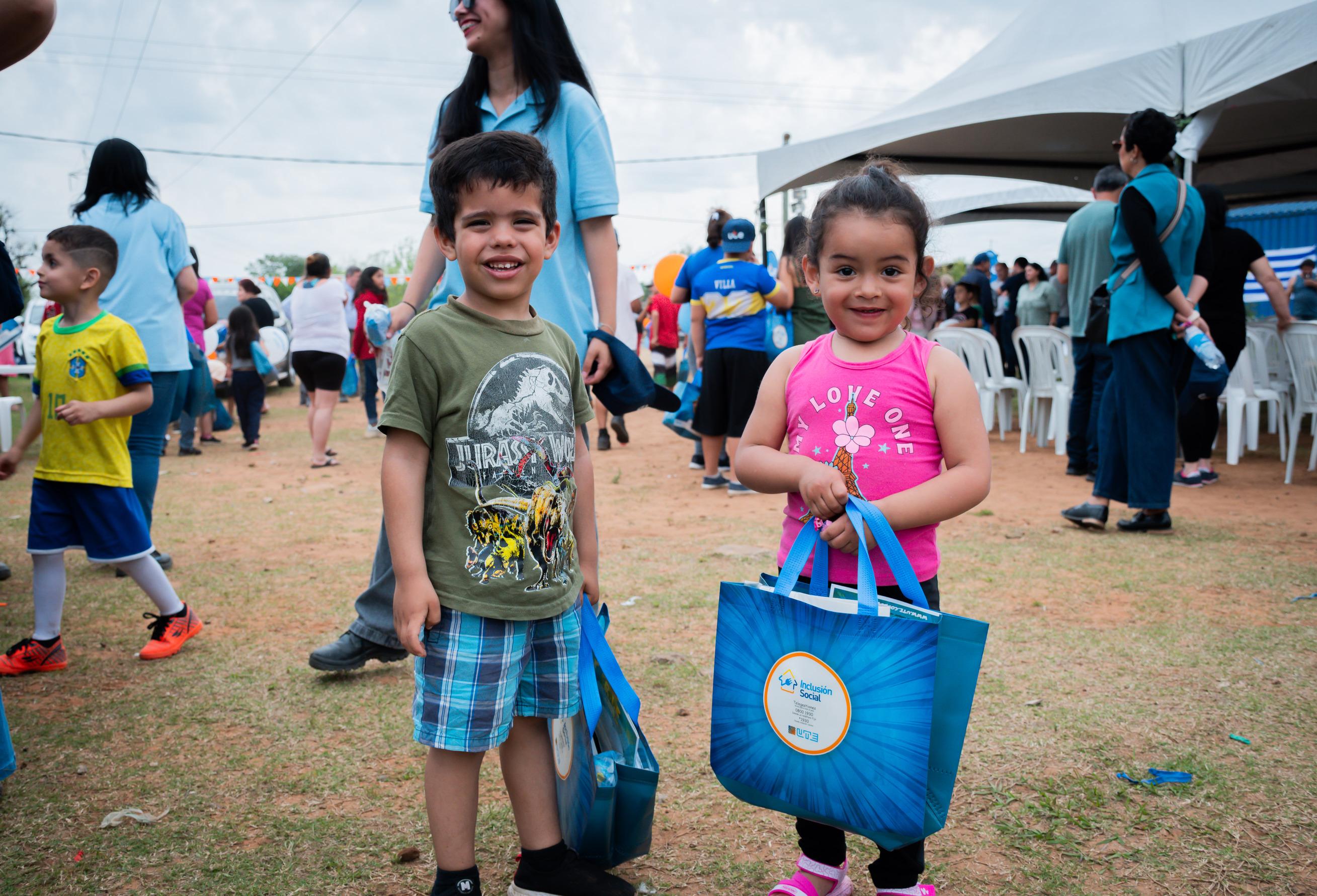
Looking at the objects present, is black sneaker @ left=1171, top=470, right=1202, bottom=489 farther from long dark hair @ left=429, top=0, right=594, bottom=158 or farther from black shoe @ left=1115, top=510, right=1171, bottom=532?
long dark hair @ left=429, top=0, right=594, bottom=158

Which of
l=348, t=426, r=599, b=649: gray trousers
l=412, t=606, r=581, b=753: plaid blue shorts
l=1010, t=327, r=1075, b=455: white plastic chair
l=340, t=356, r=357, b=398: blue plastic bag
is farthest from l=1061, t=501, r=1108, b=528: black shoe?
l=340, t=356, r=357, b=398: blue plastic bag

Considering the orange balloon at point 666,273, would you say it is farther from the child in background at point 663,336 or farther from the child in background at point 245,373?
the child in background at point 245,373

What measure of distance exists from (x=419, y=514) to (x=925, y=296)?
114 cm

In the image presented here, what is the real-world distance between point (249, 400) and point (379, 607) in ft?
26.4

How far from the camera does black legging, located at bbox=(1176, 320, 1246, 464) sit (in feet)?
21.9

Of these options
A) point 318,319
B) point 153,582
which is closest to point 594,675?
point 153,582

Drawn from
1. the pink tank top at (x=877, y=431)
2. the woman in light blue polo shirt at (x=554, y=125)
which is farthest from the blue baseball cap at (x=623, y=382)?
the pink tank top at (x=877, y=431)

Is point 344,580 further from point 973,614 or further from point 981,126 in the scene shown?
point 981,126

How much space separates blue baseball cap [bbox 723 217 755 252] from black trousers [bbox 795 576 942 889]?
16.2 feet

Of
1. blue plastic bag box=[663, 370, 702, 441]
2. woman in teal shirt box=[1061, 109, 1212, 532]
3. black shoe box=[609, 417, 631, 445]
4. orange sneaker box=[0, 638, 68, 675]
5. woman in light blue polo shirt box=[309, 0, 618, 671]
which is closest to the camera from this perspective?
woman in light blue polo shirt box=[309, 0, 618, 671]

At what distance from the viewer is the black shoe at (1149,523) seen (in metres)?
5.14

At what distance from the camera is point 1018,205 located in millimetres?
20656

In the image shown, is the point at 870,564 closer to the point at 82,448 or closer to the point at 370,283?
the point at 82,448

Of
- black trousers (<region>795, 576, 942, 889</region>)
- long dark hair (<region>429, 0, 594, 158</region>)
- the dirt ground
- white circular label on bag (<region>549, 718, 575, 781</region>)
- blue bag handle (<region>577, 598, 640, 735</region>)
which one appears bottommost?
the dirt ground
